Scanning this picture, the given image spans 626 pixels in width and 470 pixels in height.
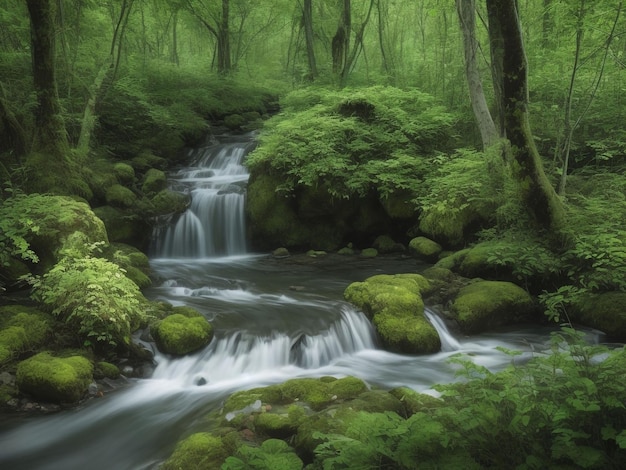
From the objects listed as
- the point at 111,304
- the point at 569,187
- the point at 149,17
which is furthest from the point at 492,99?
the point at 149,17

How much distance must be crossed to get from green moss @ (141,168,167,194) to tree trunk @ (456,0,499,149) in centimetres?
866

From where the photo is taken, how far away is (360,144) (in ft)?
36.6

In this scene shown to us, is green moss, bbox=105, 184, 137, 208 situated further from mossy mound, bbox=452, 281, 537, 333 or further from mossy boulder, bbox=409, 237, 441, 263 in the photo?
mossy mound, bbox=452, 281, 537, 333

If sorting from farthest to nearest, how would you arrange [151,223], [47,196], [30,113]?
[151,223] → [30,113] → [47,196]

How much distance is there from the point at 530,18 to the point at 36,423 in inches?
625

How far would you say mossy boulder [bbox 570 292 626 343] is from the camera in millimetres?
6090

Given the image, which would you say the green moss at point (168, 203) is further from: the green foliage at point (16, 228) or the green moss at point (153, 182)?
the green foliage at point (16, 228)

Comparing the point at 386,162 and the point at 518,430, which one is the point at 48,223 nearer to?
the point at 518,430

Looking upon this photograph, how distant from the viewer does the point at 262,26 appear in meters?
25.7

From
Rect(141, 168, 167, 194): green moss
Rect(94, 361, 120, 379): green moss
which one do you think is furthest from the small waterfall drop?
Rect(94, 361, 120, 379): green moss

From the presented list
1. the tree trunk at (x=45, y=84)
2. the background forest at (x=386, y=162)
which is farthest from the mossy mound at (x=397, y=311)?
the tree trunk at (x=45, y=84)

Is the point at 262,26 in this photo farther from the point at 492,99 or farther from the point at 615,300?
the point at 615,300

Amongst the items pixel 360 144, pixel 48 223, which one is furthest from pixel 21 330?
pixel 360 144

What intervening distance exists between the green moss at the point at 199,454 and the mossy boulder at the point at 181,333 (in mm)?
2246
